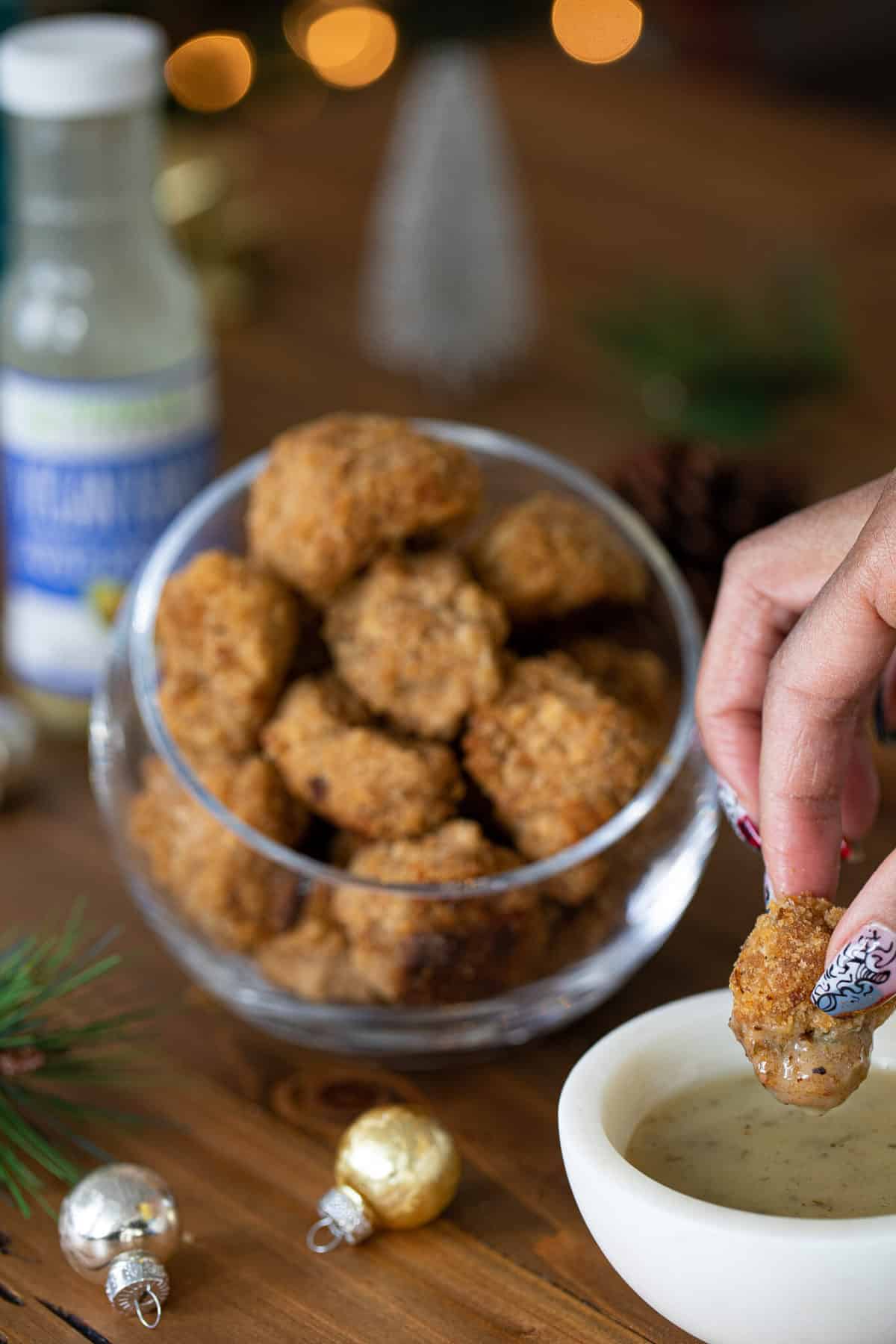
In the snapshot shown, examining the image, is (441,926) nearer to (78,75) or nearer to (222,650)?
(222,650)

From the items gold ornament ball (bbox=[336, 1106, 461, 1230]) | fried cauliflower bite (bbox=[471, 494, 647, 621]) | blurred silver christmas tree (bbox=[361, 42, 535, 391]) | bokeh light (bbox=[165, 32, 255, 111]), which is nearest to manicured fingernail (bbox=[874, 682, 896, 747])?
fried cauliflower bite (bbox=[471, 494, 647, 621])

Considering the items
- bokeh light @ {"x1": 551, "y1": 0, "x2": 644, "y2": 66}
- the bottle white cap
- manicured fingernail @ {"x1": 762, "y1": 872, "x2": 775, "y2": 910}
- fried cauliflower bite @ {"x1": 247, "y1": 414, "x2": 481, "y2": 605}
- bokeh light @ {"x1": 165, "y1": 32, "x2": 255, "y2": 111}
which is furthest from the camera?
bokeh light @ {"x1": 551, "y1": 0, "x2": 644, "y2": 66}

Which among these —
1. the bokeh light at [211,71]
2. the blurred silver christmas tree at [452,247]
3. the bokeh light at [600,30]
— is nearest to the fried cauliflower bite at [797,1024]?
the blurred silver christmas tree at [452,247]

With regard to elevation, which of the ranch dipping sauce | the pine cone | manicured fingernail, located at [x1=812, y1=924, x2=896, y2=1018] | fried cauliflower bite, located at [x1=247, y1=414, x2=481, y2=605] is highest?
fried cauliflower bite, located at [x1=247, y1=414, x2=481, y2=605]

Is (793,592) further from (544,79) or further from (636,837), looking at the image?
(544,79)

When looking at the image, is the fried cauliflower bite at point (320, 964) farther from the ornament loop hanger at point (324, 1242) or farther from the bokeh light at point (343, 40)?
the bokeh light at point (343, 40)

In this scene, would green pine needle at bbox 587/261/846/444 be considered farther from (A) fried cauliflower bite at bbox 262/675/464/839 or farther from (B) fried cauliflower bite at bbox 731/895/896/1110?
(B) fried cauliflower bite at bbox 731/895/896/1110

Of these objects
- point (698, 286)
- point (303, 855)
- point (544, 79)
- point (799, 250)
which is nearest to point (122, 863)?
point (303, 855)
